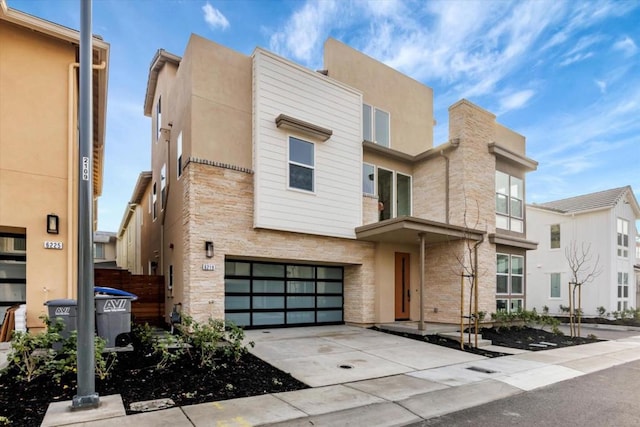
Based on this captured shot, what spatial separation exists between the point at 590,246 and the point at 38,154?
80.8ft

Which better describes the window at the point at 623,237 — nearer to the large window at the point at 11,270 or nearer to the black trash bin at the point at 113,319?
the black trash bin at the point at 113,319

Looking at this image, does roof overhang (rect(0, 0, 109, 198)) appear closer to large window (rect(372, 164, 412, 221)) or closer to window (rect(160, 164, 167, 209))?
window (rect(160, 164, 167, 209))

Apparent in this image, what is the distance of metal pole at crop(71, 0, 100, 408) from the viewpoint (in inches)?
178

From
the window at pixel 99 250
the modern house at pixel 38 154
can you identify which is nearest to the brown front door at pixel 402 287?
the modern house at pixel 38 154

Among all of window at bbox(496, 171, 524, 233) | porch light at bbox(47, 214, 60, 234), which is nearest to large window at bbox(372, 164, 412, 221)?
window at bbox(496, 171, 524, 233)

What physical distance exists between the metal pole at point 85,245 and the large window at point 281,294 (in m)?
6.21

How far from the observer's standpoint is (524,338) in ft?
38.5

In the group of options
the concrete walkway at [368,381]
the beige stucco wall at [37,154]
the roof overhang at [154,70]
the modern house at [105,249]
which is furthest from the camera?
the modern house at [105,249]

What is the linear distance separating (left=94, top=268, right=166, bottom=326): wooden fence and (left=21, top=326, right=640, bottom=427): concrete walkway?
12.2 ft

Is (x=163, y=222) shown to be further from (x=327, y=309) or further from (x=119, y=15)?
(x=119, y=15)

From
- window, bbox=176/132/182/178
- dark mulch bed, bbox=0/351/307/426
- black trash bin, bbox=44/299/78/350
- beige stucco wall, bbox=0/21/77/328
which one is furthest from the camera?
window, bbox=176/132/182/178

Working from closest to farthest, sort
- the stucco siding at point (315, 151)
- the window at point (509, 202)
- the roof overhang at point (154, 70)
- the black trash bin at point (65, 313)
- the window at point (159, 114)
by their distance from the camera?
the black trash bin at point (65, 313), the stucco siding at point (315, 151), the roof overhang at point (154, 70), the window at point (509, 202), the window at point (159, 114)

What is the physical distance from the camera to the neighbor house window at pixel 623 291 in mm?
20672

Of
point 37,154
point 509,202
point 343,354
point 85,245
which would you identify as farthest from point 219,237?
point 509,202
